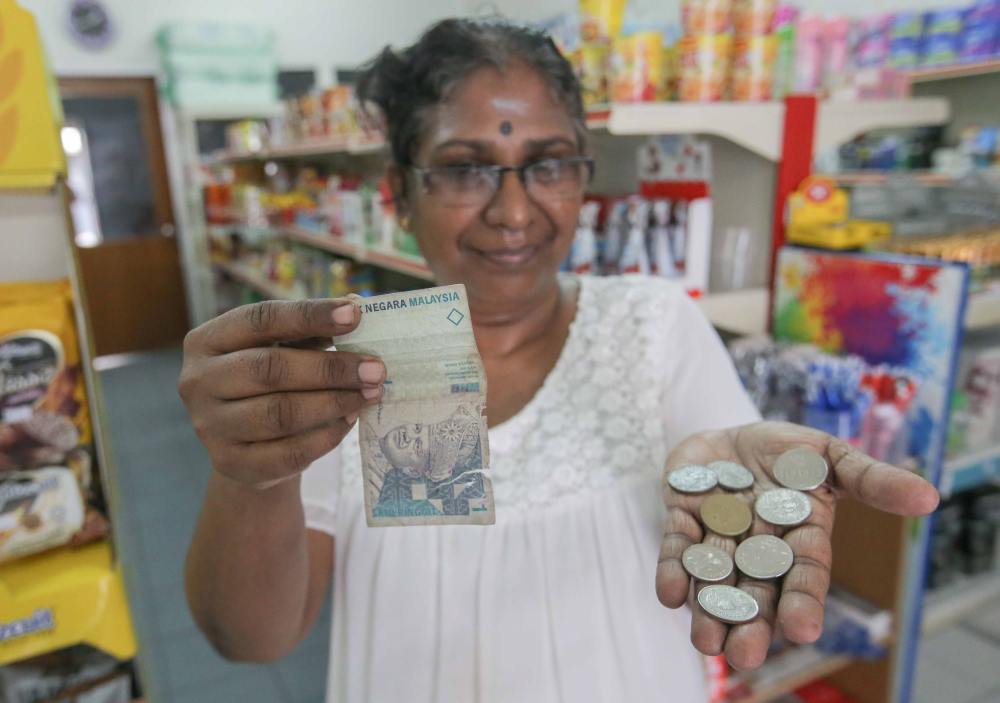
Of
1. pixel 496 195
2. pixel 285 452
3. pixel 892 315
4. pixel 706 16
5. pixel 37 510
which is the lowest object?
pixel 37 510

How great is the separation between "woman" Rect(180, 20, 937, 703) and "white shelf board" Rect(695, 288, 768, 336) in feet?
2.39

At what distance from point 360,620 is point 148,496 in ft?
12.8

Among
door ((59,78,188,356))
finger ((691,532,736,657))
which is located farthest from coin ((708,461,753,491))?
door ((59,78,188,356))

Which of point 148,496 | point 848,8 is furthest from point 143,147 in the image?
point 848,8

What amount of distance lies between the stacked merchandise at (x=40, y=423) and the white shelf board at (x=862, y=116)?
1.95 meters

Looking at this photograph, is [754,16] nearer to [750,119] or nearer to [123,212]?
[750,119]

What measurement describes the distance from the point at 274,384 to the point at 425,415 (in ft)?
0.57

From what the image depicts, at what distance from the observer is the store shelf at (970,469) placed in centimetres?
214

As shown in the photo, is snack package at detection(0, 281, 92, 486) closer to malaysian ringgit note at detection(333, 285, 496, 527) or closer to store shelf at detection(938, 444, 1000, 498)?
malaysian ringgit note at detection(333, 285, 496, 527)

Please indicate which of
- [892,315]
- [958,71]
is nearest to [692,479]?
[892,315]

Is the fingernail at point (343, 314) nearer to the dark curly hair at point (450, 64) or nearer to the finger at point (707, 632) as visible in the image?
the finger at point (707, 632)

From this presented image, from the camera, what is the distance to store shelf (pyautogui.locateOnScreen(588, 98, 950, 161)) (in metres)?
1.74

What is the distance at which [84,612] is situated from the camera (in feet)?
3.83

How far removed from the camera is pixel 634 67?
1.82 metres
